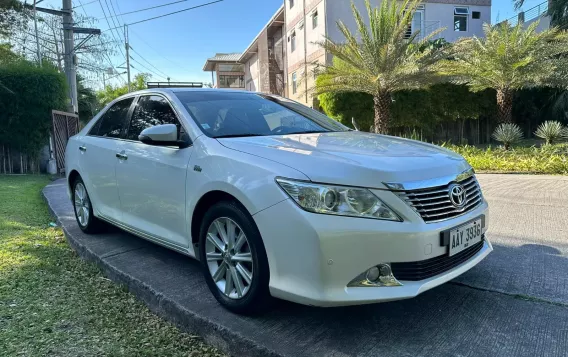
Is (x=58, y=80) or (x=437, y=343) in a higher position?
(x=58, y=80)

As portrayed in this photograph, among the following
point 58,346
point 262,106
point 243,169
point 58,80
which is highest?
point 58,80

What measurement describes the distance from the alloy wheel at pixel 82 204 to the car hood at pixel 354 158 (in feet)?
8.50

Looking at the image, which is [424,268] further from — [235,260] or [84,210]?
[84,210]

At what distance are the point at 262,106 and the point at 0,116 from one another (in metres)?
11.7

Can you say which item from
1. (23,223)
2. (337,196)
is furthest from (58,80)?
(337,196)

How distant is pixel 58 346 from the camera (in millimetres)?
2600

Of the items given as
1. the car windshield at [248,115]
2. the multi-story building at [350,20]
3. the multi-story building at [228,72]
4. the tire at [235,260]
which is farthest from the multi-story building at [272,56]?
the tire at [235,260]

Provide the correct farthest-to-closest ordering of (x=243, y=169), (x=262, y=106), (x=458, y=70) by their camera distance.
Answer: (x=458, y=70) → (x=262, y=106) → (x=243, y=169)

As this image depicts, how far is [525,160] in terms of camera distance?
9594 mm

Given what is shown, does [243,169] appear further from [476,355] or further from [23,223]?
[23,223]

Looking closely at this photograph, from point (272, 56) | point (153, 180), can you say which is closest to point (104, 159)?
point (153, 180)

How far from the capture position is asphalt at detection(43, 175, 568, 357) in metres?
2.34

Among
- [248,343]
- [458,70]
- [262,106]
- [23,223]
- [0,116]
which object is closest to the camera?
[248,343]

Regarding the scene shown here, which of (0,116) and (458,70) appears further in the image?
(458,70)
